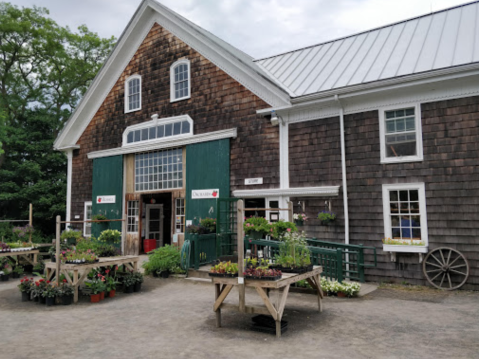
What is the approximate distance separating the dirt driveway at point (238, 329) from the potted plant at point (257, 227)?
155 cm

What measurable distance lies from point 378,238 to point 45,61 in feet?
83.1

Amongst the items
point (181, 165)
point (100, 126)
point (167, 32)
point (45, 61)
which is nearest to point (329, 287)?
point (181, 165)

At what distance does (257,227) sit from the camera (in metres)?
9.26

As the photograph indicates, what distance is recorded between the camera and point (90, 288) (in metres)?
8.39

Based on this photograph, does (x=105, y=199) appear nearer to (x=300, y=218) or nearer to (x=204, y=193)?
(x=204, y=193)

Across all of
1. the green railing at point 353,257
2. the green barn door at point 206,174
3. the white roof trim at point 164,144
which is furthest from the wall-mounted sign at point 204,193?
the green railing at point 353,257

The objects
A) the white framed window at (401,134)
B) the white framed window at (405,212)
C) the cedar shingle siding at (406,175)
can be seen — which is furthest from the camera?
the white framed window at (401,134)

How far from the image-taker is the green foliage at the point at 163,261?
36.4 ft

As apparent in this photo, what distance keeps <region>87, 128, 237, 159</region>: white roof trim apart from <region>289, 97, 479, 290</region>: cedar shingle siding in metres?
2.85

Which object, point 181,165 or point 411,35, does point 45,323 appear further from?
point 411,35

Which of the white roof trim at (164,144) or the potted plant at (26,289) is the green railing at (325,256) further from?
the potted plant at (26,289)

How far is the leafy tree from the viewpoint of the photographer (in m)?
22.6

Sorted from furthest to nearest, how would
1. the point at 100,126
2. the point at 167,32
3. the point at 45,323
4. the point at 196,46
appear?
the point at 100,126, the point at 167,32, the point at 196,46, the point at 45,323

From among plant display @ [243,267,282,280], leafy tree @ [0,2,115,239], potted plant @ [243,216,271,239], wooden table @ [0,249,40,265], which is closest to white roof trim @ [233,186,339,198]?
potted plant @ [243,216,271,239]
